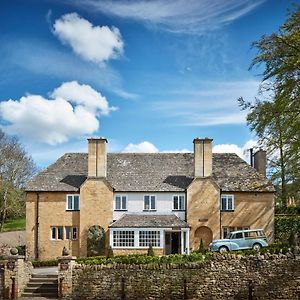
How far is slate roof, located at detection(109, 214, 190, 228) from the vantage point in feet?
126

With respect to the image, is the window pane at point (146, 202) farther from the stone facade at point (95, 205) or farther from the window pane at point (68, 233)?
the window pane at point (68, 233)

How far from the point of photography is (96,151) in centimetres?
4034

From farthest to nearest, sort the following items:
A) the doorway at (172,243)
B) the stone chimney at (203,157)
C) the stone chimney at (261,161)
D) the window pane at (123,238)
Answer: the stone chimney at (261,161) < the stone chimney at (203,157) < the doorway at (172,243) < the window pane at (123,238)

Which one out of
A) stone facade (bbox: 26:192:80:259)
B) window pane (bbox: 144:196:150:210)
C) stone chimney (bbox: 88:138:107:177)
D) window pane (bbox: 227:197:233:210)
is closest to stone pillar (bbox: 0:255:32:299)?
stone facade (bbox: 26:192:80:259)

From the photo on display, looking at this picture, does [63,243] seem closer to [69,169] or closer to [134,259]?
[69,169]

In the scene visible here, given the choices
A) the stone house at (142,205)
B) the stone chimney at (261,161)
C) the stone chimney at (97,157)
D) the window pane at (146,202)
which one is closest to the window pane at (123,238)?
the stone house at (142,205)

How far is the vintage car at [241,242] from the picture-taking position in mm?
32438

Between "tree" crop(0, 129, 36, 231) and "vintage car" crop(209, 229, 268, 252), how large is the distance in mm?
29636

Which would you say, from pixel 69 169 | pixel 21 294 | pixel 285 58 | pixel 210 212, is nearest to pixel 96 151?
pixel 69 169

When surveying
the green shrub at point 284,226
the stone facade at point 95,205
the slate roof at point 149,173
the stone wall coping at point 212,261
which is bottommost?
the stone wall coping at point 212,261

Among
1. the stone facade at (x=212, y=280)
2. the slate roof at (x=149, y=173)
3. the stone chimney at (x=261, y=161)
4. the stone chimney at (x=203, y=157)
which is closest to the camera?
the stone facade at (x=212, y=280)

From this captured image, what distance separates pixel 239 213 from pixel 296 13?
20.4 m

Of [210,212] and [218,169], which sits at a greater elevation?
[218,169]

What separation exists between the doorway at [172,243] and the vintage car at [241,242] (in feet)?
23.1
